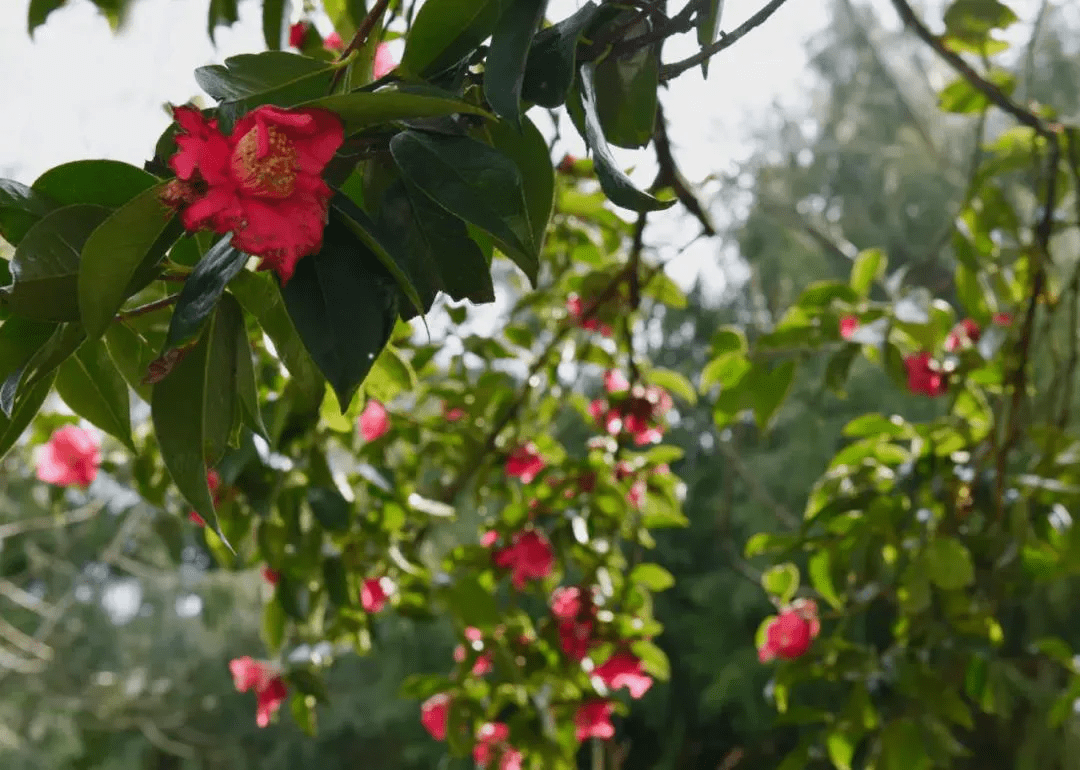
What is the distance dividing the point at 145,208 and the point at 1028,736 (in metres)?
4.76

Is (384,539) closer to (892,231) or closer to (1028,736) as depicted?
(1028,736)

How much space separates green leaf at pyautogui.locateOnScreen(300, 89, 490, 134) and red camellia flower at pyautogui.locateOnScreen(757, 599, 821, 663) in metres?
1.05

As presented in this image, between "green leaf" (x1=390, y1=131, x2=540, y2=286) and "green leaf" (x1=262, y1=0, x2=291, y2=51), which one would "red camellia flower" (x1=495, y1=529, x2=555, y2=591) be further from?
"green leaf" (x1=390, y1=131, x2=540, y2=286)

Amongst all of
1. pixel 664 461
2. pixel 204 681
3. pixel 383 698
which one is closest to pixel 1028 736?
pixel 383 698

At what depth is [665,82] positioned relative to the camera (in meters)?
0.50

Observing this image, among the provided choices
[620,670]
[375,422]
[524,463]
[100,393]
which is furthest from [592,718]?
[100,393]

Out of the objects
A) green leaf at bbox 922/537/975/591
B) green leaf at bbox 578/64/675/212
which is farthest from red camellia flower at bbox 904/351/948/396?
green leaf at bbox 578/64/675/212

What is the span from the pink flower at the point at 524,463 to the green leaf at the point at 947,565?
526 mm

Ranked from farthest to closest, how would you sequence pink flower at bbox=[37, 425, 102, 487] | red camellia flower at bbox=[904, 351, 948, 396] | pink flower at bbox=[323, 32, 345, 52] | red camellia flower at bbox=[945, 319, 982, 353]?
pink flower at bbox=[37, 425, 102, 487], red camellia flower at bbox=[945, 319, 982, 353], red camellia flower at bbox=[904, 351, 948, 396], pink flower at bbox=[323, 32, 345, 52]

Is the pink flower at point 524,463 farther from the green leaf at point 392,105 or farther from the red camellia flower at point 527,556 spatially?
the green leaf at point 392,105

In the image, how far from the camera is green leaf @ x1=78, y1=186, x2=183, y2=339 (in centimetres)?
37

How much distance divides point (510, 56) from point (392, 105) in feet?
0.14

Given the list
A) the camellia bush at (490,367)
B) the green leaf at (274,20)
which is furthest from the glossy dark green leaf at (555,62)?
the green leaf at (274,20)

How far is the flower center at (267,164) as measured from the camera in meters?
0.37
